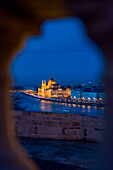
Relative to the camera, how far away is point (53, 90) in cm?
6181

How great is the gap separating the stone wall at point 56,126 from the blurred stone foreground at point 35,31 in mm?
1795

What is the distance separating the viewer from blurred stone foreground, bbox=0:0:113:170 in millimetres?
1642

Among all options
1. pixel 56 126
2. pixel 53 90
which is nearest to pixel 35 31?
pixel 56 126

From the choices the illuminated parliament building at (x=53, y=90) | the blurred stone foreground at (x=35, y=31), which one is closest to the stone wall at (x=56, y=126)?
the blurred stone foreground at (x=35, y=31)

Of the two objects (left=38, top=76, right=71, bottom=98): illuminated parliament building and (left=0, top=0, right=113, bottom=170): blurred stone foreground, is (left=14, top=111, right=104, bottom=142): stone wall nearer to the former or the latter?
(left=0, top=0, right=113, bottom=170): blurred stone foreground

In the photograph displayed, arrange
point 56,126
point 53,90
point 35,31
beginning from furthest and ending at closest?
point 53,90
point 56,126
point 35,31

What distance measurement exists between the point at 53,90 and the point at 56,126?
57778mm

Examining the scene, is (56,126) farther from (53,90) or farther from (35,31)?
(53,90)


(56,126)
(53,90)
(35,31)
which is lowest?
(56,126)

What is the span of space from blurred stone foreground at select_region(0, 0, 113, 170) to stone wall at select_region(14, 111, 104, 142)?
180 centimetres

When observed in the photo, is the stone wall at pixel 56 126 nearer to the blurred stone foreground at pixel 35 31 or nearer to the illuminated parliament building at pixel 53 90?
the blurred stone foreground at pixel 35 31
